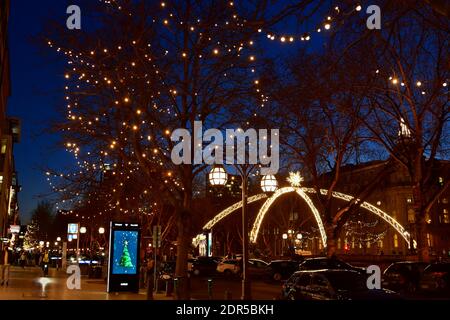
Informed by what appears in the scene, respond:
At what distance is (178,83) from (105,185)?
1866 centimetres

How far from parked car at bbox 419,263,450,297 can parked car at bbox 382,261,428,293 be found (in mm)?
281

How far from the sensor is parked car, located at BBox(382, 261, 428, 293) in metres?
24.5

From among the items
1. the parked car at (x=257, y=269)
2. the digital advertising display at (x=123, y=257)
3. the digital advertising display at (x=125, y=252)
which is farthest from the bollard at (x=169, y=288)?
the parked car at (x=257, y=269)

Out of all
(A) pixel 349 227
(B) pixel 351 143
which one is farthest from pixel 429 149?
(A) pixel 349 227

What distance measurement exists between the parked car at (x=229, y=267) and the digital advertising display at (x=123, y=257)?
21483 mm

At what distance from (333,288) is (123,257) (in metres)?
11.7

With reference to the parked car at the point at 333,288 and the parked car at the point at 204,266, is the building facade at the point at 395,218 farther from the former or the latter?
the parked car at the point at 333,288

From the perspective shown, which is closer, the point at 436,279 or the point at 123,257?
the point at 123,257

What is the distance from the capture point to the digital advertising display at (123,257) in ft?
76.2

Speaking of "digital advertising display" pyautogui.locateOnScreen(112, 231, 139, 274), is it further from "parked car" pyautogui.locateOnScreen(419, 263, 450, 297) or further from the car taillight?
the car taillight

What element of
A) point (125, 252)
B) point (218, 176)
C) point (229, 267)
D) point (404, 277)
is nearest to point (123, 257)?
point (125, 252)

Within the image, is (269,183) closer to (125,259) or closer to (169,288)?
(169,288)

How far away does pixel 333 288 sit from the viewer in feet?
47.6

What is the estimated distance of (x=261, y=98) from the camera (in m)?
21.0
